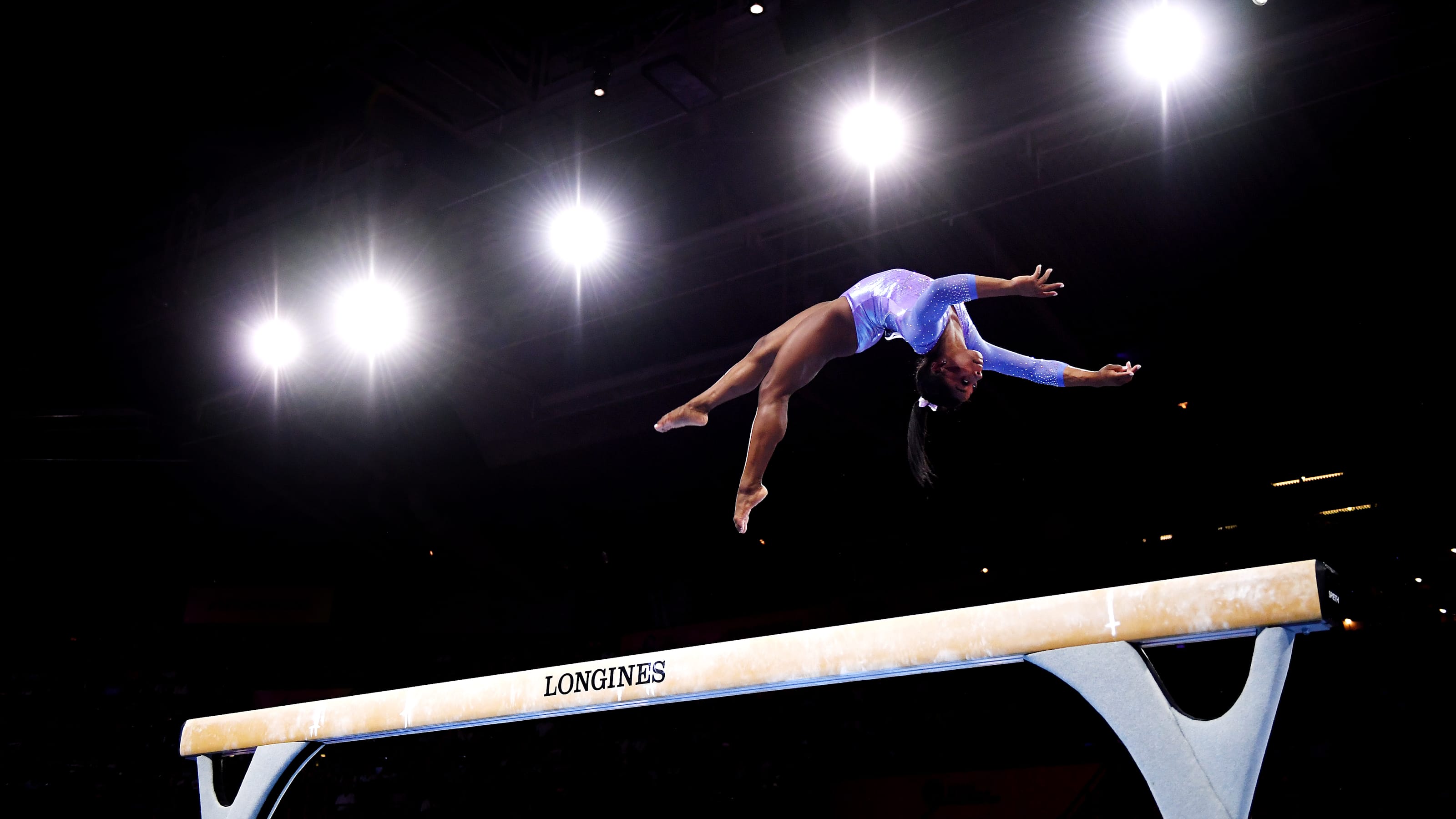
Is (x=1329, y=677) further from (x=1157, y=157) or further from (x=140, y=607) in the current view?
(x=140, y=607)

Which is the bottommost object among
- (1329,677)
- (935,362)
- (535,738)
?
(1329,677)

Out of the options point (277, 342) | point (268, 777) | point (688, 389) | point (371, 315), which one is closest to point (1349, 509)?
point (688, 389)

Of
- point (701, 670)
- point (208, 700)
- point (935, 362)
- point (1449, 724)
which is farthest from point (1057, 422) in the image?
point (208, 700)

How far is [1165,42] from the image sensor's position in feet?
14.5

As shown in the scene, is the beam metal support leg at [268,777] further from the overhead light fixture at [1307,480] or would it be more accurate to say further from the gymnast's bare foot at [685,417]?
the overhead light fixture at [1307,480]

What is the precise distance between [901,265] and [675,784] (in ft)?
16.9

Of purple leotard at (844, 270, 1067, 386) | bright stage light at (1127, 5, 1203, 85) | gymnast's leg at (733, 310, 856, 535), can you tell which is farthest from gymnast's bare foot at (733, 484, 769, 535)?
bright stage light at (1127, 5, 1203, 85)

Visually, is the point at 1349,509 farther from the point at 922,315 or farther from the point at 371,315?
the point at 371,315

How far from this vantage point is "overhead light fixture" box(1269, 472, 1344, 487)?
7312 mm

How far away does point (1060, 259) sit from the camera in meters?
5.91

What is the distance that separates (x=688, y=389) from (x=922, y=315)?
13.5ft

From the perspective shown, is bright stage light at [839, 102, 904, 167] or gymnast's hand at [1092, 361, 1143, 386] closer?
gymnast's hand at [1092, 361, 1143, 386]

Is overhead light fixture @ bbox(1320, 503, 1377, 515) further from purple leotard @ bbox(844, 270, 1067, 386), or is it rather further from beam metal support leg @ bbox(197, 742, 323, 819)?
beam metal support leg @ bbox(197, 742, 323, 819)

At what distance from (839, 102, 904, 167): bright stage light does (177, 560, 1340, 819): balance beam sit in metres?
3.25
